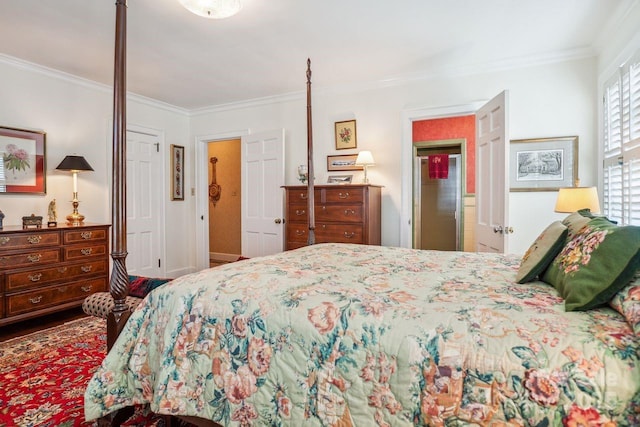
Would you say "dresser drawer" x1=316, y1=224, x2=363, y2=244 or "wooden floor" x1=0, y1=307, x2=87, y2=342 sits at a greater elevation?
"dresser drawer" x1=316, y1=224, x2=363, y2=244

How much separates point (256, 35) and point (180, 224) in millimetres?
3254

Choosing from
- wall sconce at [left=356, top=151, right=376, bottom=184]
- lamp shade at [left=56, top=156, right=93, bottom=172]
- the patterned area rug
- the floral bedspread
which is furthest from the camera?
wall sconce at [left=356, top=151, right=376, bottom=184]

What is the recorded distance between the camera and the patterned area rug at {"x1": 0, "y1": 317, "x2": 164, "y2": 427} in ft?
6.01

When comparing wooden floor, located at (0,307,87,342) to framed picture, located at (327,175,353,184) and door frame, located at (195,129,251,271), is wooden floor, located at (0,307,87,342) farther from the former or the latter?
framed picture, located at (327,175,353,184)

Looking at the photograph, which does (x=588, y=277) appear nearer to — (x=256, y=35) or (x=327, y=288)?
(x=327, y=288)

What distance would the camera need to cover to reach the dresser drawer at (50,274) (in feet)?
10.0

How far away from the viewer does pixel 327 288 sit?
52.9 inches

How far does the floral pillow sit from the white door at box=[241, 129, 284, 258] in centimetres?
383

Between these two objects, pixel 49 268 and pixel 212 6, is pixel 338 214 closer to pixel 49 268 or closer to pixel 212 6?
pixel 212 6

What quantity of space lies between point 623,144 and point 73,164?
4793 millimetres

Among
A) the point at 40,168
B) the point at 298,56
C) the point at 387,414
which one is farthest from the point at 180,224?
the point at 387,414


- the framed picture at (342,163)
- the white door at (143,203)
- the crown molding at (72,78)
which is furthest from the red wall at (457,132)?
the white door at (143,203)

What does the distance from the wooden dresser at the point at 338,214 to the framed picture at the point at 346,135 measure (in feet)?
2.18

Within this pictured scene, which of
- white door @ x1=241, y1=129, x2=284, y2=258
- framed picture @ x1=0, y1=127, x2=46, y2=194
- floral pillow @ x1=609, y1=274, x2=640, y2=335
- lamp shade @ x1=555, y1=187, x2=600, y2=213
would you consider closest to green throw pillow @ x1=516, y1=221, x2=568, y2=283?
floral pillow @ x1=609, y1=274, x2=640, y2=335
